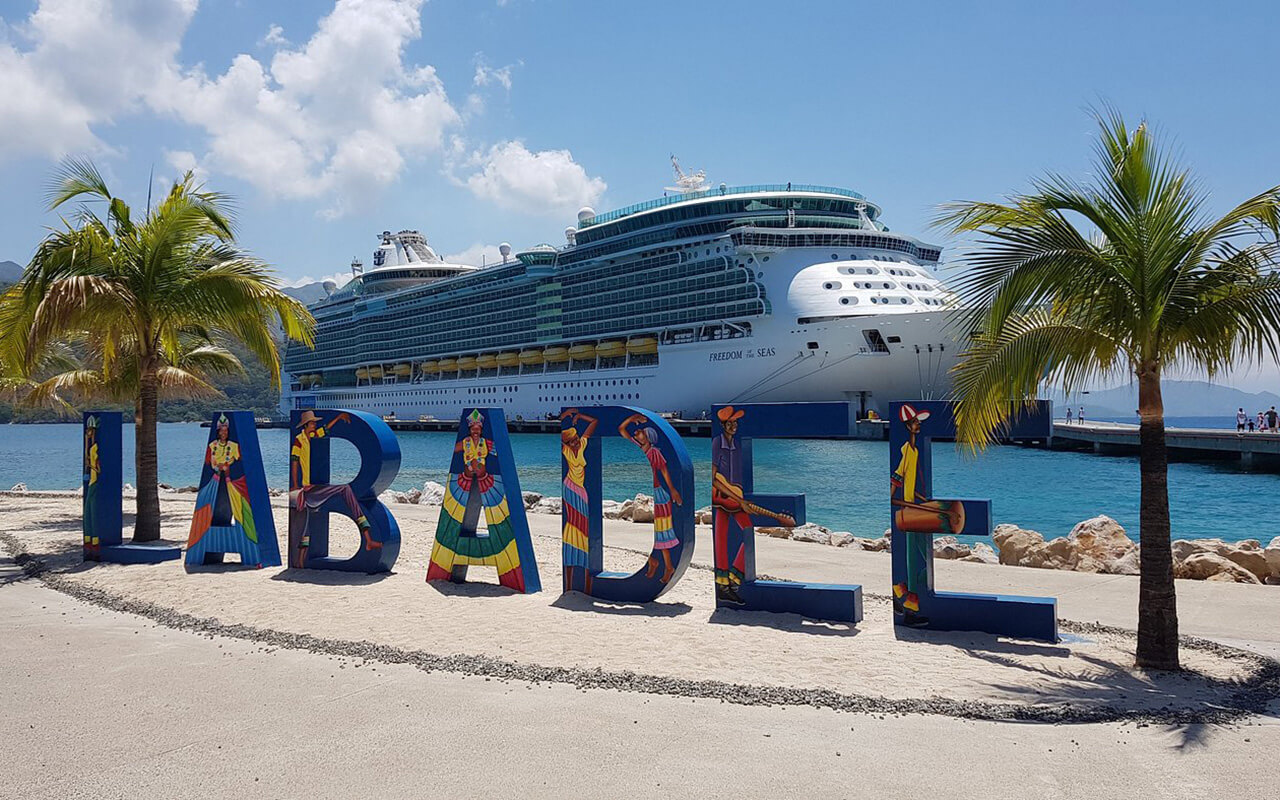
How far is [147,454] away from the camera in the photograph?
11.5m

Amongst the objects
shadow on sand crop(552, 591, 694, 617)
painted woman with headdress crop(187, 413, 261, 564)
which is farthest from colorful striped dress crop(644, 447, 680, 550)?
painted woman with headdress crop(187, 413, 261, 564)

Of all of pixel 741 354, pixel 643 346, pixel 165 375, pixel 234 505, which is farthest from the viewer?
pixel 643 346

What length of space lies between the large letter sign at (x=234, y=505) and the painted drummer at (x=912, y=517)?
23.2 feet

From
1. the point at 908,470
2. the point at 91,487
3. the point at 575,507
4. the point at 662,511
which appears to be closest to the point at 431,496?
the point at 91,487

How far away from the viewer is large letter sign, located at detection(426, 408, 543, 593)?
875 cm

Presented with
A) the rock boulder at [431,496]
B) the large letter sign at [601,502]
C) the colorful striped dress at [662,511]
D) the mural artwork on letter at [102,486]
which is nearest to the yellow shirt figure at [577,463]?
the large letter sign at [601,502]

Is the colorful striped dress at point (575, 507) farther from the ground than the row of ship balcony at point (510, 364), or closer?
closer

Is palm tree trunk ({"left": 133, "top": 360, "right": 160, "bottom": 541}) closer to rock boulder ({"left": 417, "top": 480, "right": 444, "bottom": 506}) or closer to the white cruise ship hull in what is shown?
rock boulder ({"left": 417, "top": 480, "right": 444, "bottom": 506})

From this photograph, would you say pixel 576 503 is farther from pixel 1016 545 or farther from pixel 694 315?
pixel 694 315

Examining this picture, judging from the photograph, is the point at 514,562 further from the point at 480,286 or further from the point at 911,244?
the point at 480,286

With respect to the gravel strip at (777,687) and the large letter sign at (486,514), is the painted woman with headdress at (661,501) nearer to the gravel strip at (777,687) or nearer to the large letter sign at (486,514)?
the large letter sign at (486,514)

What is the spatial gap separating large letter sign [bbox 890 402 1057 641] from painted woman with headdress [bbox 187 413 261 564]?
7218 mm

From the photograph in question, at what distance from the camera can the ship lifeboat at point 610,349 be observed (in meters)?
53.9

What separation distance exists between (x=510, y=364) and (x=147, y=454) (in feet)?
172
